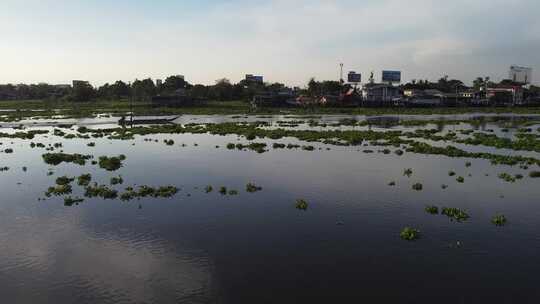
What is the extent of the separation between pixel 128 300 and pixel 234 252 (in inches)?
212

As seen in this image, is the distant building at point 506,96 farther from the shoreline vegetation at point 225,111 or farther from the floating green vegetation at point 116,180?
the floating green vegetation at point 116,180

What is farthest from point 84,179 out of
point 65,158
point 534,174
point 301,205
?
point 534,174

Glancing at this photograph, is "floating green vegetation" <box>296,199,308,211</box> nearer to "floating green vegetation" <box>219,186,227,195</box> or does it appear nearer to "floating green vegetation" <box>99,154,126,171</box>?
"floating green vegetation" <box>219,186,227,195</box>

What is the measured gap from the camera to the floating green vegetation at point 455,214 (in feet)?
75.5

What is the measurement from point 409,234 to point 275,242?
6.52 m

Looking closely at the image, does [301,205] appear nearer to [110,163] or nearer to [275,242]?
[275,242]

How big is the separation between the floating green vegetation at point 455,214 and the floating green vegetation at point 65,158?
104 feet

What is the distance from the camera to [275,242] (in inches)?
786

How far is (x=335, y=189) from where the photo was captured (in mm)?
29516

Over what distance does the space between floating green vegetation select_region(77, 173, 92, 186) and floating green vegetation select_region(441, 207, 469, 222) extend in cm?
2478

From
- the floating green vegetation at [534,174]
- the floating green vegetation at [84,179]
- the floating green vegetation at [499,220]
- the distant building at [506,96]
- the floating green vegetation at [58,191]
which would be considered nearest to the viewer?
the floating green vegetation at [499,220]

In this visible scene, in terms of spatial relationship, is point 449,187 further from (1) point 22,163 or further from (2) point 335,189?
Result: (1) point 22,163

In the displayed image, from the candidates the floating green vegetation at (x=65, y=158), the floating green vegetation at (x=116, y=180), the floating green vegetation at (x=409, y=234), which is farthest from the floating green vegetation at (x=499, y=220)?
the floating green vegetation at (x=65, y=158)

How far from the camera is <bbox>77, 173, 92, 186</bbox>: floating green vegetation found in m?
31.4
